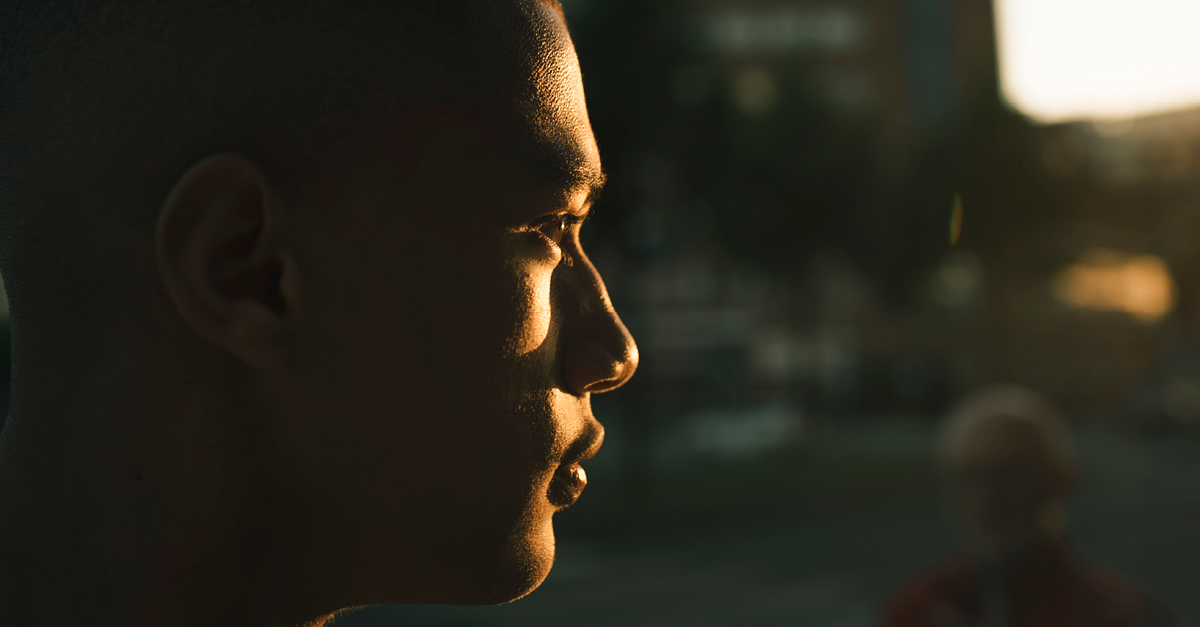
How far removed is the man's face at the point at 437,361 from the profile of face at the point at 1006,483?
304cm

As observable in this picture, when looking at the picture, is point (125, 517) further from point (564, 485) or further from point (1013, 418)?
point (1013, 418)

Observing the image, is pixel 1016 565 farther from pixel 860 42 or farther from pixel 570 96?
pixel 860 42

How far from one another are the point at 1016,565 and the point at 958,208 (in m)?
22.2

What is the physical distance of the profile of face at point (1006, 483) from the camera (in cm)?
344

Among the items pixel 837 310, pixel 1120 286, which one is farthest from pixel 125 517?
pixel 1120 286

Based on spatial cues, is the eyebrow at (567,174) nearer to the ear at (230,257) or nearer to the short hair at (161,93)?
the short hair at (161,93)

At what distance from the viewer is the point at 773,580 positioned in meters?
11.8

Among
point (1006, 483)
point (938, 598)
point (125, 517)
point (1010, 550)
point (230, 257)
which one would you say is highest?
point (230, 257)

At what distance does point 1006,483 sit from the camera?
353cm

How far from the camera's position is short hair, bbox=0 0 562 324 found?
0.83 m

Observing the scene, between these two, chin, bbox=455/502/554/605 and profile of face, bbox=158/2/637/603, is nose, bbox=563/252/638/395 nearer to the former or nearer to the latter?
profile of face, bbox=158/2/637/603

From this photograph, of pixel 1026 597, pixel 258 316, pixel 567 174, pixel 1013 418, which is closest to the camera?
pixel 258 316

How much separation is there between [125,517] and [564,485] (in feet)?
1.42

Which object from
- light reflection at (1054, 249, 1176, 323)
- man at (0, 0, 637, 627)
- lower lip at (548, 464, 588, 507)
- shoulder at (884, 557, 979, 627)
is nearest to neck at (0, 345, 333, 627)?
man at (0, 0, 637, 627)
